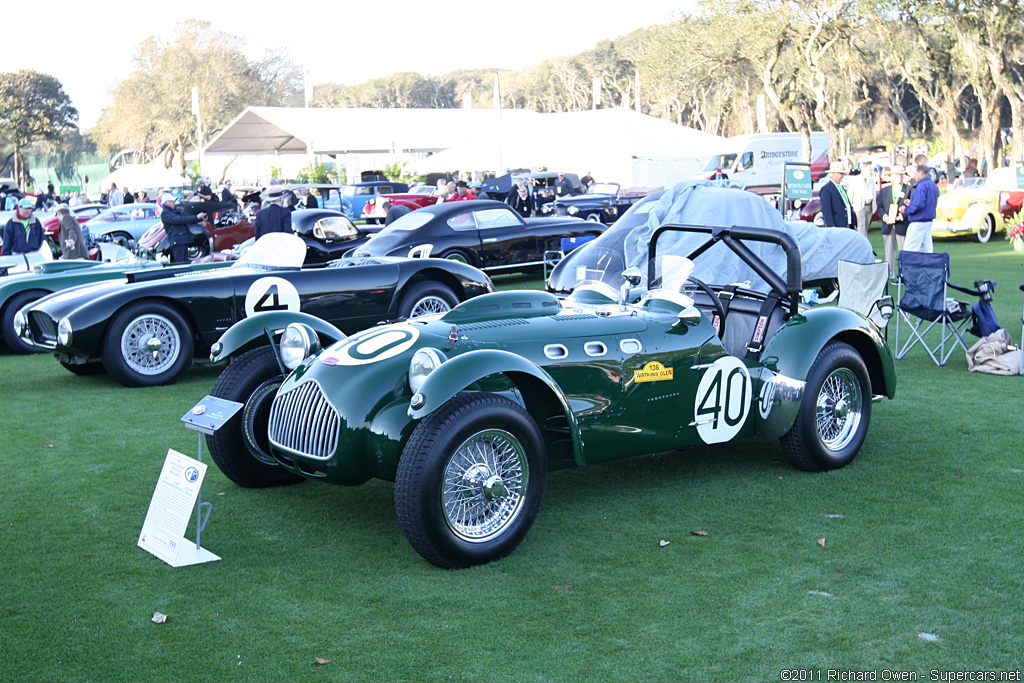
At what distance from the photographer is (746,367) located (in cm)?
540

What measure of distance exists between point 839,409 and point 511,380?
2309mm

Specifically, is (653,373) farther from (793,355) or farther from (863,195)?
(863,195)

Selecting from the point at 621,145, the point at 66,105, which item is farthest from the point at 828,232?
the point at 66,105

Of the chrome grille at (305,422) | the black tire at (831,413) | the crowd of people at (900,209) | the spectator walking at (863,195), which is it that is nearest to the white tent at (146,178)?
the spectator walking at (863,195)

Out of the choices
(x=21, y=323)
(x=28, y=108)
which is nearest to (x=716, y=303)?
(x=21, y=323)

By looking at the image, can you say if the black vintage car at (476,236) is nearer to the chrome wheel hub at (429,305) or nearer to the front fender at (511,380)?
the chrome wheel hub at (429,305)

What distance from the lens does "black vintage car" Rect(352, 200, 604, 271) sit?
14219 mm

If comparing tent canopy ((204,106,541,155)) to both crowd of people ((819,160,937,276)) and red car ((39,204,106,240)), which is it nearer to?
red car ((39,204,106,240))

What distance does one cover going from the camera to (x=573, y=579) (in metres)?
4.13

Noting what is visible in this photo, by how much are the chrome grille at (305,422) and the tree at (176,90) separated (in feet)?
251

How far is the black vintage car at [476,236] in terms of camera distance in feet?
46.6

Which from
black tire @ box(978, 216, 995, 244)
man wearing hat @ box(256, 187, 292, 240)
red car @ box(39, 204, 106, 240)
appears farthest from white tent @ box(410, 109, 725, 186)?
man wearing hat @ box(256, 187, 292, 240)

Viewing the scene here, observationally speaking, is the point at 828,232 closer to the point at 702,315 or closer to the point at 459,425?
the point at 702,315

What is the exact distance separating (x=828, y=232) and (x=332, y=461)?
31.9ft
